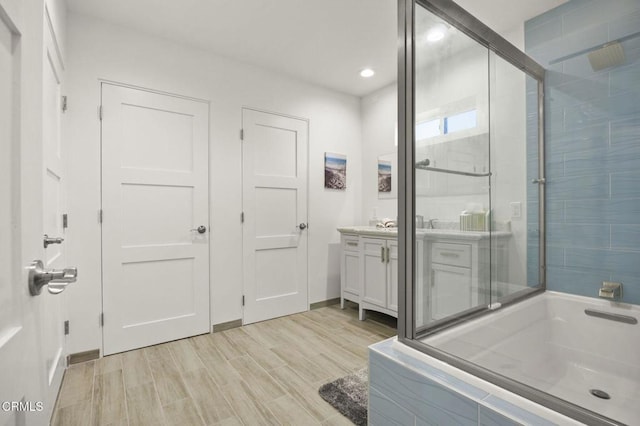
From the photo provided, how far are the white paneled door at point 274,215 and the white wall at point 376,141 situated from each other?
852 millimetres

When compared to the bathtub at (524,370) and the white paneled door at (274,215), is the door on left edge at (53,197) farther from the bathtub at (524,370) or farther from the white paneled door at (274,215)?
the bathtub at (524,370)

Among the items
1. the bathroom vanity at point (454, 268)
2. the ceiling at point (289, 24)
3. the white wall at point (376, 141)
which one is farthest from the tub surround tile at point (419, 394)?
the white wall at point (376, 141)

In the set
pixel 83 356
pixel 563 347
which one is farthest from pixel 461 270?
pixel 83 356

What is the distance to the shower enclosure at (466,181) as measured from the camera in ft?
4.27

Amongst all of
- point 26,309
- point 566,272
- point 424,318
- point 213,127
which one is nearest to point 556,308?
point 566,272

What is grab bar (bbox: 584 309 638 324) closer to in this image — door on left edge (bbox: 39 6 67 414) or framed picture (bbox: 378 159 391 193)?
framed picture (bbox: 378 159 391 193)

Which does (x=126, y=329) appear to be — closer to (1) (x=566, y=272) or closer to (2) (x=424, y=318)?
(2) (x=424, y=318)

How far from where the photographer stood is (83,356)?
2.27 meters

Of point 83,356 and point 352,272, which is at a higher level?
point 352,272

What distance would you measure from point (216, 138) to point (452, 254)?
2291 millimetres

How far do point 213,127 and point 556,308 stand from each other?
2.89 m

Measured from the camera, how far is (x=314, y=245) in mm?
3518

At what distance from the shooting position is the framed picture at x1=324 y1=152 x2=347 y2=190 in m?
3.63

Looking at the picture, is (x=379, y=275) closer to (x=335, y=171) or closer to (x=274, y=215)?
(x=274, y=215)
